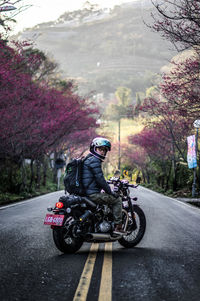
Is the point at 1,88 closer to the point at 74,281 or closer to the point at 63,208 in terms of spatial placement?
the point at 63,208

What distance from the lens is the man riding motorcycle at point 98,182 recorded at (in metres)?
7.09

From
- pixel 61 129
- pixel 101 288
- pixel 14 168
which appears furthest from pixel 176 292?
pixel 61 129

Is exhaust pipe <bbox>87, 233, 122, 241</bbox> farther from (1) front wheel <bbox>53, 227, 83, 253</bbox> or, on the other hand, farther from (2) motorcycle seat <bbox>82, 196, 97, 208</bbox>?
(2) motorcycle seat <bbox>82, 196, 97, 208</bbox>

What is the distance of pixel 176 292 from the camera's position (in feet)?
16.0

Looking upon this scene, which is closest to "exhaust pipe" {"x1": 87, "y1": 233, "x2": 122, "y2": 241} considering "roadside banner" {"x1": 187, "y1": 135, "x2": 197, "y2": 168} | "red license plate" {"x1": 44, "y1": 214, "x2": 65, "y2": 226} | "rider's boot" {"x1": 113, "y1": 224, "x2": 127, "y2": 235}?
"rider's boot" {"x1": 113, "y1": 224, "x2": 127, "y2": 235}

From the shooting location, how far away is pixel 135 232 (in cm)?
802

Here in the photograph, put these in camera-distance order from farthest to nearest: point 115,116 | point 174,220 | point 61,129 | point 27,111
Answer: point 115,116 → point 61,129 → point 27,111 → point 174,220

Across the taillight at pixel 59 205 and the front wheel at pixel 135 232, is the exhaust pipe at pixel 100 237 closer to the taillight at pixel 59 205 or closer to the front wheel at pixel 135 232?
the front wheel at pixel 135 232

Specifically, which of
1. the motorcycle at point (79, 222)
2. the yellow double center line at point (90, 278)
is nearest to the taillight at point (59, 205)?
the motorcycle at point (79, 222)

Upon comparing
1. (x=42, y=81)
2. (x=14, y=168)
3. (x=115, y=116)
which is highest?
(x=115, y=116)

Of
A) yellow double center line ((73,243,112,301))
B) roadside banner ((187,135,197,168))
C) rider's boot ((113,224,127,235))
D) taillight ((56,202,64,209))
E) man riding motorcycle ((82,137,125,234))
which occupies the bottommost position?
yellow double center line ((73,243,112,301))

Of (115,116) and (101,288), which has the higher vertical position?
(115,116)

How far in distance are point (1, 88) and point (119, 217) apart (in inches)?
581

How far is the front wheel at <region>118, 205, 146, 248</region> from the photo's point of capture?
7.75 m
